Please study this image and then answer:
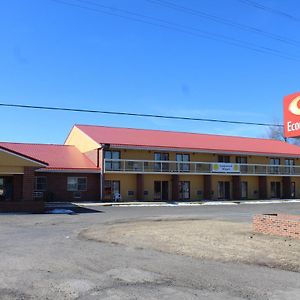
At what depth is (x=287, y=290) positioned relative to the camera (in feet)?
25.2

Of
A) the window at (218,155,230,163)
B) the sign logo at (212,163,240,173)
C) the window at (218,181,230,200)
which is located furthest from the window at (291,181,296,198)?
the window at (218,155,230,163)

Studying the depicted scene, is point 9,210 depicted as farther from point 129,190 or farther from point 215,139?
point 215,139

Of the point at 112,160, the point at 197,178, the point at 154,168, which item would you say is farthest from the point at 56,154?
the point at 197,178

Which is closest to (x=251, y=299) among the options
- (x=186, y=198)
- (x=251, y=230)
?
(x=251, y=230)

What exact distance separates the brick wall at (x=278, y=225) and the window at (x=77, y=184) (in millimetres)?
26529

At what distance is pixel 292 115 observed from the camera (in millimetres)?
16578

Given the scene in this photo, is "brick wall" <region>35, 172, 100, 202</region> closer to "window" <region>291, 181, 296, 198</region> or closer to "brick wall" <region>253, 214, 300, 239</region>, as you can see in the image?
"window" <region>291, 181, 296, 198</region>

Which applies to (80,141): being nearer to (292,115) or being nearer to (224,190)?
(224,190)

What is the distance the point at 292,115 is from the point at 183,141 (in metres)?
31.7

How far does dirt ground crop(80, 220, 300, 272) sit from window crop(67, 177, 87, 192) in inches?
904

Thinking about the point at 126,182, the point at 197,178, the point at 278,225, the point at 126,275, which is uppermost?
the point at 197,178

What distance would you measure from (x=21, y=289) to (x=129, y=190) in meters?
35.2

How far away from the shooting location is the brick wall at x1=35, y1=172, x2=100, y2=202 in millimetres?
39312

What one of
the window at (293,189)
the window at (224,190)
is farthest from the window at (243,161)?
the window at (293,189)
